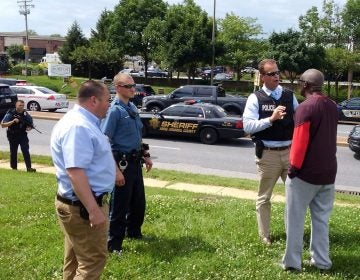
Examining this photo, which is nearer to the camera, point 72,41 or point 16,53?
point 72,41

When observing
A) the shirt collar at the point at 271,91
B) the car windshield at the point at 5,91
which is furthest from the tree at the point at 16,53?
the shirt collar at the point at 271,91

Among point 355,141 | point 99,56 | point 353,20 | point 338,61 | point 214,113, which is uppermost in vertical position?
point 353,20

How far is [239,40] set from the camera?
46156mm

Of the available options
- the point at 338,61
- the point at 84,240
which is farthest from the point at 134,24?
the point at 84,240

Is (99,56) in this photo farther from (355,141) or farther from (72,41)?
(355,141)

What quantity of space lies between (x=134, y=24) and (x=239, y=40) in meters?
10.4

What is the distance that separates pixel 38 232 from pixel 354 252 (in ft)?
11.0

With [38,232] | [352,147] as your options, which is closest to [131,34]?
[352,147]

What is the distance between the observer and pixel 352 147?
14562mm

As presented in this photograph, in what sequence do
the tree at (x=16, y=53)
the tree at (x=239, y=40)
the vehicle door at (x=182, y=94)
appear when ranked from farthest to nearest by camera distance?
1. the tree at (x=16, y=53)
2. the tree at (x=239, y=40)
3. the vehicle door at (x=182, y=94)

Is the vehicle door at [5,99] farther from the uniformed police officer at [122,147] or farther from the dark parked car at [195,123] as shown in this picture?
the uniformed police officer at [122,147]

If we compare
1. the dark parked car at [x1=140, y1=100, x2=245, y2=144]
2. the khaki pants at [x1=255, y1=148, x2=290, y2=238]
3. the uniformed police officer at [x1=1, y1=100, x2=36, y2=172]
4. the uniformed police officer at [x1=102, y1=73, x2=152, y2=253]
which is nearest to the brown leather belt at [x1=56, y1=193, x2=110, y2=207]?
the uniformed police officer at [x1=102, y1=73, x2=152, y2=253]

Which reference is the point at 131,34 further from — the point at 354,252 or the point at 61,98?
the point at 354,252

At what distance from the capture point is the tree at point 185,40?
3859 cm
